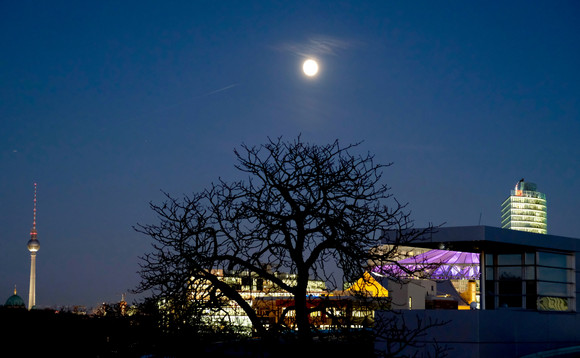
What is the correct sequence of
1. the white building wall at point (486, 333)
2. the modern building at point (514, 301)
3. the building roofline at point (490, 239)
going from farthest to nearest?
the building roofline at point (490, 239) → the modern building at point (514, 301) → the white building wall at point (486, 333)

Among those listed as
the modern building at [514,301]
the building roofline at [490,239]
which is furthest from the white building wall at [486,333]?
the building roofline at [490,239]

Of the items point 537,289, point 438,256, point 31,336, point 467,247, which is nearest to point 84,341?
point 31,336

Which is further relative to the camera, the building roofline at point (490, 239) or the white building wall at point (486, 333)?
the building roofline at point (490, 239)

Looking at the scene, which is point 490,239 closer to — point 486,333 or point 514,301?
point 486,333

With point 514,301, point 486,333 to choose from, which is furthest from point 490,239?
point 514,301

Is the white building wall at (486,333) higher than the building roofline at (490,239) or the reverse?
the reverse

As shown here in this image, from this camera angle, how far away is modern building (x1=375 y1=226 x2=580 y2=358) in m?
22.8

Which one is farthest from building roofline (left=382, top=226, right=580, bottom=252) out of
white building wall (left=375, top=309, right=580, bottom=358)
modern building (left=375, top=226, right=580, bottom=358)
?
white building wall (left=375, top=309, right=580, bottom=358)

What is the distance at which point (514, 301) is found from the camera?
2627cm

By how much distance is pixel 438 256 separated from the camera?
51500mm

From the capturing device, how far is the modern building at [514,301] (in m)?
22.8

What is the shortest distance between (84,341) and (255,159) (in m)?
16.3

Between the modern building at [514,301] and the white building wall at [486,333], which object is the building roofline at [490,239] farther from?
the white building wall at [486,333]

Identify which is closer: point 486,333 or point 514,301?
point 486,333
